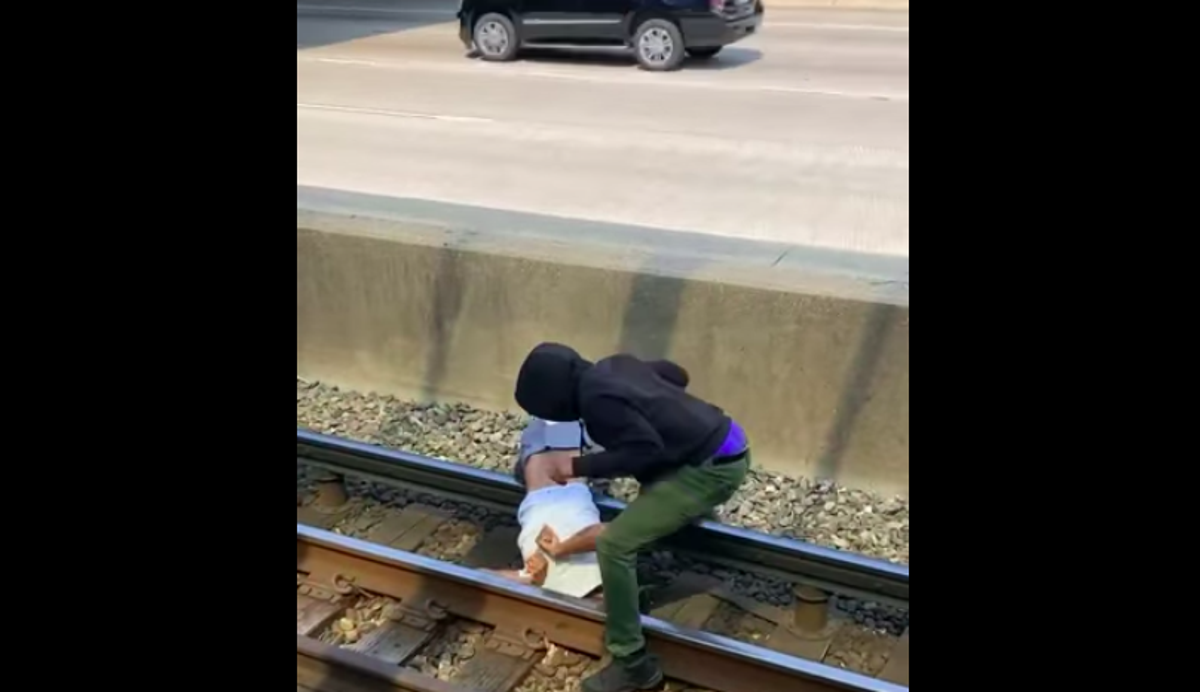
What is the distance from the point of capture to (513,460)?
5953mm

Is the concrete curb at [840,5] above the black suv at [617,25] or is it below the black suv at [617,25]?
above

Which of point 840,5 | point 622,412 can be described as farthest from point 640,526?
point 840,5

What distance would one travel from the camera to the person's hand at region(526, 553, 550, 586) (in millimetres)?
4707

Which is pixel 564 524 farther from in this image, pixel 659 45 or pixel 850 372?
pixel 659 45

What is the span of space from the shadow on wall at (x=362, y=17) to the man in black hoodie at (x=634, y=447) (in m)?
17.9

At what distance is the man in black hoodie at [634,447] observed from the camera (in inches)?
168

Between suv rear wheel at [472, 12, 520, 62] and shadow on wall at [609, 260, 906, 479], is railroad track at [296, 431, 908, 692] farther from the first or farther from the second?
suv rear wheel at [472, 12, 520, 62]

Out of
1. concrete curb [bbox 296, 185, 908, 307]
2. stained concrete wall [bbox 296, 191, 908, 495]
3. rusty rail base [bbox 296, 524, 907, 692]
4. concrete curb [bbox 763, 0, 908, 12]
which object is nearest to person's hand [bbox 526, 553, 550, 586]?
rusty rail base [bbox 296, 524, 907, 692]

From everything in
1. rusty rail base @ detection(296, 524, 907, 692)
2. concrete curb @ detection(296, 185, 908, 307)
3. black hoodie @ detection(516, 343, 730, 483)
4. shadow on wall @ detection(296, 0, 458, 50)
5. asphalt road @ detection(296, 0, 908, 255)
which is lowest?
rusty rail base @ detection(296, 524, 907, 692)

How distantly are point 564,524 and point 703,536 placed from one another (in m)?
0.53

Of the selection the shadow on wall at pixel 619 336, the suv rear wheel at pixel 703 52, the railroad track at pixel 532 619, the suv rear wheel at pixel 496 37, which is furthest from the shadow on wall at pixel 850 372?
the suv rear wheel at pixel 496 37

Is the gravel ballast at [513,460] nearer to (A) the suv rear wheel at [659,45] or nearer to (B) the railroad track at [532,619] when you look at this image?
(B) the railroad track at [532,619]

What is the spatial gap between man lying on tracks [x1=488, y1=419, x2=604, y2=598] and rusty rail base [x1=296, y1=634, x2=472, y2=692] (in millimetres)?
711
